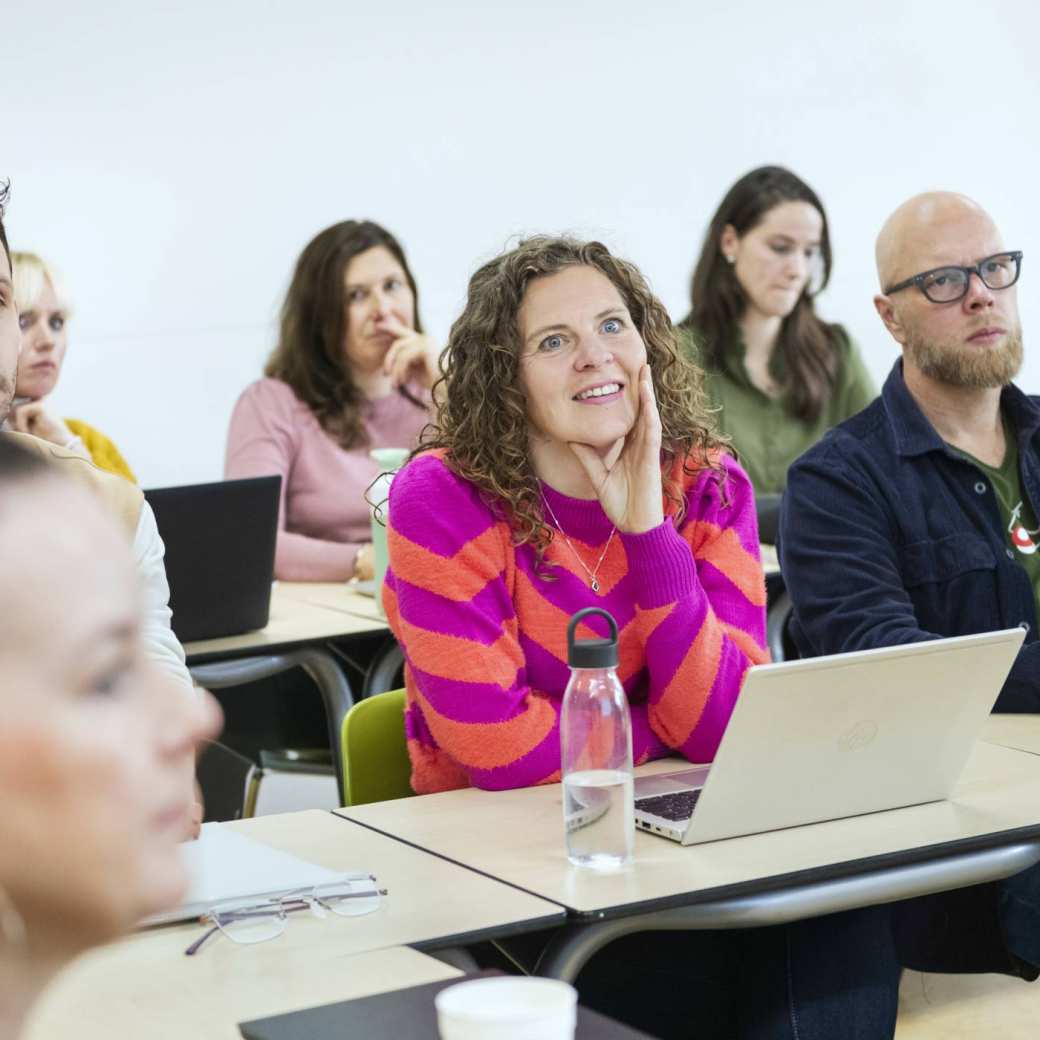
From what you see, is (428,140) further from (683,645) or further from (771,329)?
(683,645)

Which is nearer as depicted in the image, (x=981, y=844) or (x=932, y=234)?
(x=981, y=844)

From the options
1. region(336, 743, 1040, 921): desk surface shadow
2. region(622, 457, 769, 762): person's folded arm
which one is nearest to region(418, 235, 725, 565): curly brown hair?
region(622, 457, 769, 762): person's folded arm

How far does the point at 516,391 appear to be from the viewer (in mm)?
2295

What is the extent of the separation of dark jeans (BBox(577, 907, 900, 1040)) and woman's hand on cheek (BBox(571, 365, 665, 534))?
1.78 feet

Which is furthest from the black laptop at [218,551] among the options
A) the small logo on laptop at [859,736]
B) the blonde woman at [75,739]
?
the blonde woman at [75,739]

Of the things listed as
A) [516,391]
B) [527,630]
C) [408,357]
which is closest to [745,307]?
[408,357]

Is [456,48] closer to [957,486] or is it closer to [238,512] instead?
[238,512]

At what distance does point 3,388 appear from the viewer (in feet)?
5.87

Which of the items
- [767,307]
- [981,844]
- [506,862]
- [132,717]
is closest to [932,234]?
[981,844]

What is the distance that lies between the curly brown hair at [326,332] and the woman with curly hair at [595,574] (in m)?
1.78

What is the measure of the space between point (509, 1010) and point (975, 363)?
1925 mm

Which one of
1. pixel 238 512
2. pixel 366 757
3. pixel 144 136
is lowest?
pixel 366 757

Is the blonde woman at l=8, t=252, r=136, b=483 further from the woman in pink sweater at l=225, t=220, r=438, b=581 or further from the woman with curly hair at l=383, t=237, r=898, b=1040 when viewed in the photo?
the woman with curly hair at l=383, t=237, r=898, b=1040

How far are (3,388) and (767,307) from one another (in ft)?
10.6
